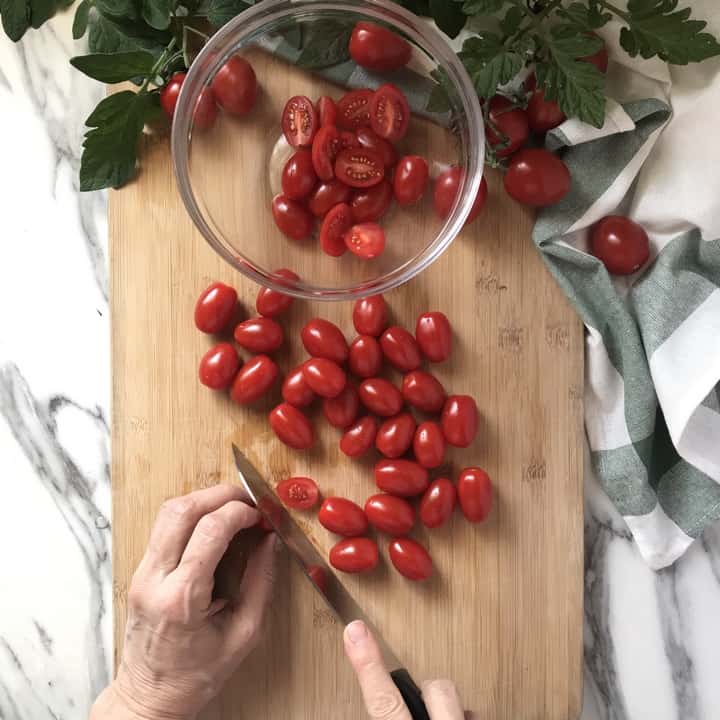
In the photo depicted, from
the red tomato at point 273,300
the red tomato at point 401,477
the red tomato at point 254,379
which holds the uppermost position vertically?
the red tomato at point 273,300

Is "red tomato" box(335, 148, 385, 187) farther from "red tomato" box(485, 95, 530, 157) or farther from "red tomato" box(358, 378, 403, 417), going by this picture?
"red tomato" box(358, 378, 403, 417)

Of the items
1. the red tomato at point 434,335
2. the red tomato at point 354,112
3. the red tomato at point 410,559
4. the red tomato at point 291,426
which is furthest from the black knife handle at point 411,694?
the red tomato at point 354,112

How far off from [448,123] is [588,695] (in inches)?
36.2

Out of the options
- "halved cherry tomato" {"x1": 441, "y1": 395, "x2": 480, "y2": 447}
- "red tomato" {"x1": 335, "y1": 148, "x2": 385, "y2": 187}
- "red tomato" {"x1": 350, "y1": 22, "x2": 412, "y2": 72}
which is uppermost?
"red tomato" {"x1": 350, "y1": 22, "x2": 412, "y2": 72}

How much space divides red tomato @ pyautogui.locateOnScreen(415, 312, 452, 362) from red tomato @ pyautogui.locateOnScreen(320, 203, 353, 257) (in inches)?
6.2

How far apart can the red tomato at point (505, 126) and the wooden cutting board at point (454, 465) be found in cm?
6

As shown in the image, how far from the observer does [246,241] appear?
4.20 ft

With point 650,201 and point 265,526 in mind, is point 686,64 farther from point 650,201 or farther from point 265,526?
point 265,526

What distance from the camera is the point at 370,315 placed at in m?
1.27

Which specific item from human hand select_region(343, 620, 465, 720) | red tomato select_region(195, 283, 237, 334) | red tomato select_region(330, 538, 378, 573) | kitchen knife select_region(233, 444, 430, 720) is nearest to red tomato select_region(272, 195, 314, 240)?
red tomato select_region(195, 283, 237, 334)

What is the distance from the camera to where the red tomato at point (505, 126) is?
123 cm

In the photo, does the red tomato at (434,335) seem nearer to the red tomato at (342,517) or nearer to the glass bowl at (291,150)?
the glass bowl at (291,150)

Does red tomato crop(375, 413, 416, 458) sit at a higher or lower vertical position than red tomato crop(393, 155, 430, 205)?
lower

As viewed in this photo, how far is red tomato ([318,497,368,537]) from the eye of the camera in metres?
1.26
